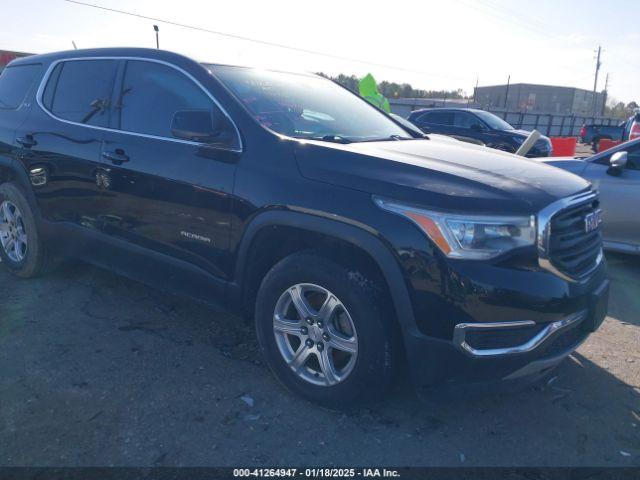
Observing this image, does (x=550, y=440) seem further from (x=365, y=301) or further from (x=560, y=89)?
(x=560, y=89)

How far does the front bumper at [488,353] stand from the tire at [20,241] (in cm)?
355

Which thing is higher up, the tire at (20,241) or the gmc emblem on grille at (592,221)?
the gmc emblem on grille at (592,221)

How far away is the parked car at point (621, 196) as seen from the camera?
5.37 m

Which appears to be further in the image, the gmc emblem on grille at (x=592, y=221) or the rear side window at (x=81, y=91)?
the rear side window at (x=81, y=91)

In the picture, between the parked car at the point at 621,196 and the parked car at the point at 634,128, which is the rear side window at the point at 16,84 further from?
the parked car at the point at 634,128

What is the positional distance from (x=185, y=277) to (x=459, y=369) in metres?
1.85

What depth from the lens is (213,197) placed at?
308 cm

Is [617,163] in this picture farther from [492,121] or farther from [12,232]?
[492,121]

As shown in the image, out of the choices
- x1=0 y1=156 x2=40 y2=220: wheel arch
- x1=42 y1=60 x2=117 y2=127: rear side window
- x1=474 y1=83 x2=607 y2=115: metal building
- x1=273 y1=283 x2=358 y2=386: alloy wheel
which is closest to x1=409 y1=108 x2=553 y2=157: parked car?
x1=42 y1=60 x2=117 y2=127: rear side window

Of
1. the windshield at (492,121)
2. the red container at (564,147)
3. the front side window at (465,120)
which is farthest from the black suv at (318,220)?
the red container at (564,147)

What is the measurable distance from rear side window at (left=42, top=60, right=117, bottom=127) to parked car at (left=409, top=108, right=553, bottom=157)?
11.6 meters

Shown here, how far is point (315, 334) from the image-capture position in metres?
2.86

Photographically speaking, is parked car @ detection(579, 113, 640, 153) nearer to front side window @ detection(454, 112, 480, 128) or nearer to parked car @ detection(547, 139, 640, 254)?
front side window @ detection(454, 112, 480, 128)

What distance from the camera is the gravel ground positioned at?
2547 mm
